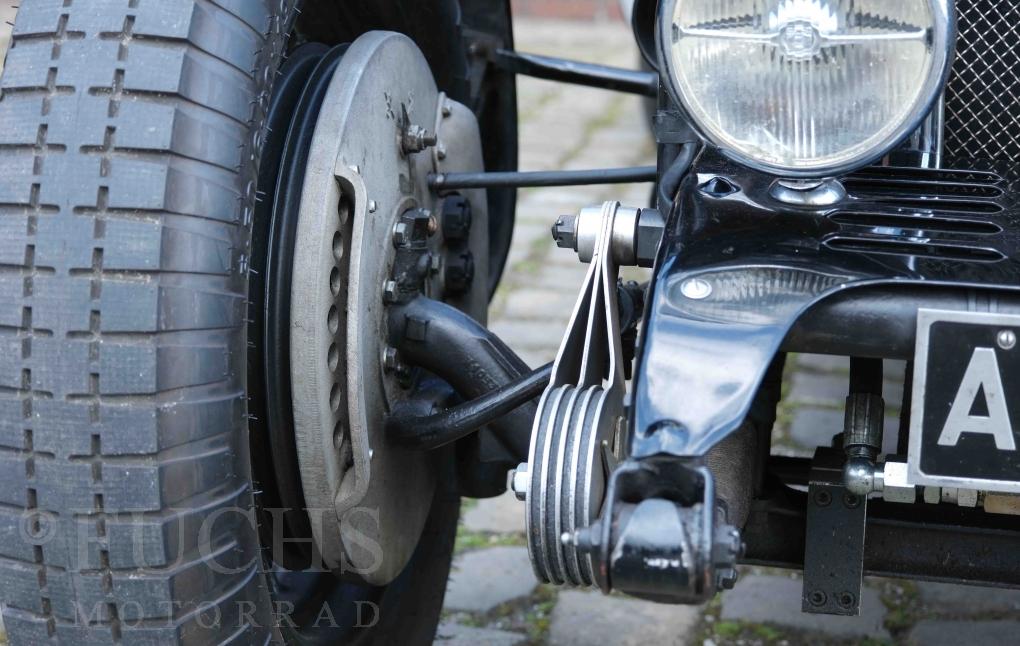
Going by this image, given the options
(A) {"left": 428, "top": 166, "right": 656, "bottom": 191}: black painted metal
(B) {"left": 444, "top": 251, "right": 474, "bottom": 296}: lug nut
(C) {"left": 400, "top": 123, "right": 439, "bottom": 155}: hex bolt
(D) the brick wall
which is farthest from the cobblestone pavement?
(D) the brick wall

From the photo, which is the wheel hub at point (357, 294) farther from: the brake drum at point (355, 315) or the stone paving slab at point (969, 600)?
the stone paving slab at point (969, 600)

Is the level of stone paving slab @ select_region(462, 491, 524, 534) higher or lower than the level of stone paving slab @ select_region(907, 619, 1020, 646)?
higher

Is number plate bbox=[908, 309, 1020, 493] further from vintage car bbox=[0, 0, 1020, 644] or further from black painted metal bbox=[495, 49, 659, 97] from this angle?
black painted metal bbox=[495, 49, 659, 97]

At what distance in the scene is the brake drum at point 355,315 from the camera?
4.85 feet

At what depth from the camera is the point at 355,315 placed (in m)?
1.53

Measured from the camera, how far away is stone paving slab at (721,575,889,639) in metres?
2.26

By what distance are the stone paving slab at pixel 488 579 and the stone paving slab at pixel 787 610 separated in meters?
0.41

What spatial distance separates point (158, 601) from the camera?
1.27m

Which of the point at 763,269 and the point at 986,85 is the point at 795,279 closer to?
the point at 763,269

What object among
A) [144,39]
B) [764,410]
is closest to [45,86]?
[144,39]

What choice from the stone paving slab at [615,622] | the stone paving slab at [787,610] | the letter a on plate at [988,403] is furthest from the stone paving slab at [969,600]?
the letter a on plate at [988,403]

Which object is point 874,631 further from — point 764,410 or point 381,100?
point 381,100

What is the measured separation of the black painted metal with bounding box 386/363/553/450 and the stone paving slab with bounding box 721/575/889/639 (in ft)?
2.95

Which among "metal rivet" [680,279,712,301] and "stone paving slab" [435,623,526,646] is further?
"stone paving slab" [435,623,526,646]
